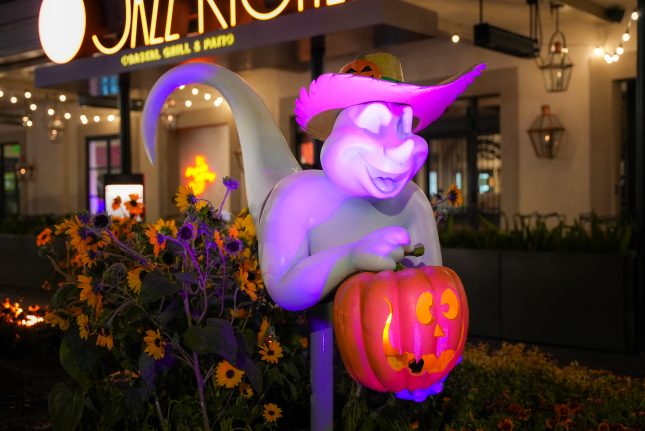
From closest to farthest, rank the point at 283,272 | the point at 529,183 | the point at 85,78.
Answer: the point at 283,272, the point at 85,78, the point at 529,183

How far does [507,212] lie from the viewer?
32.5 feet

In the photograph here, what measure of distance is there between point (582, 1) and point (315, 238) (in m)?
7.53

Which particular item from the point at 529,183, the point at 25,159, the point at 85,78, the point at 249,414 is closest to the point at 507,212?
the point at 529,183

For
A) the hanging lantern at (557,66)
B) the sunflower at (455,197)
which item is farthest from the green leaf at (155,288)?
the hanging lantern at (557,66)

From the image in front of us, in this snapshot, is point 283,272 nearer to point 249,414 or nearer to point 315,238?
point 315,238

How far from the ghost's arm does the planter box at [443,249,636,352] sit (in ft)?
10.8

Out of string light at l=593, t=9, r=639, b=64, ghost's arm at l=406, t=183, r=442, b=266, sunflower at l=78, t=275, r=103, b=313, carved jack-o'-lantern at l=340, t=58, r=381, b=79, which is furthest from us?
string light at l=593, t=9, r=639, b=64

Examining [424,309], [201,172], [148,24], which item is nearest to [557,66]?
[148,24]

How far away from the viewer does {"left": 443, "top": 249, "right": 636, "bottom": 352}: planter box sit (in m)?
4.86

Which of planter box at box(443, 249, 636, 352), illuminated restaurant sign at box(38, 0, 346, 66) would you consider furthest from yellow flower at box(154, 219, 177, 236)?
illuminated restaurant sign at box(38, 0, 346, 66)

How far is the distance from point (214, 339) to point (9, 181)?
1862 centimetres

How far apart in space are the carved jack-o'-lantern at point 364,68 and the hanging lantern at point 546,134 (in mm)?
7734

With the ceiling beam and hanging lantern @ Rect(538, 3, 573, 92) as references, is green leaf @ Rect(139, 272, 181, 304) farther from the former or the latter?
the ceiling beam

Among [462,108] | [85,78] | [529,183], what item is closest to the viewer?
[85,78]
